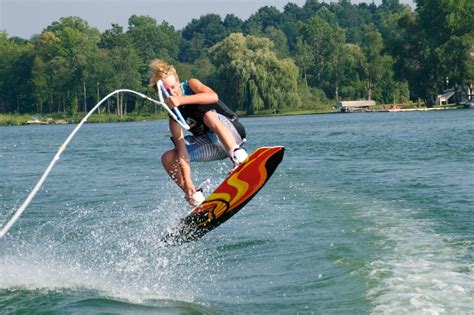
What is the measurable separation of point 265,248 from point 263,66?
59.9 metres

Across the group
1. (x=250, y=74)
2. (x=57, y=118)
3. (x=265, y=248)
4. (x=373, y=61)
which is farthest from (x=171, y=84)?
(x=57, y=118)

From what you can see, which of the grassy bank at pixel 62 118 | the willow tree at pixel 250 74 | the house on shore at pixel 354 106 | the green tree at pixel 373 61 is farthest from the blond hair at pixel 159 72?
the green tree at pixel 373 61

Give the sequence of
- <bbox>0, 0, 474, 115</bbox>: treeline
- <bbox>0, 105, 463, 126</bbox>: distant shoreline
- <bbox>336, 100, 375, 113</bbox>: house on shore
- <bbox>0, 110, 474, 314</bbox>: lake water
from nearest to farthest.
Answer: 1. <bbox>0, 110, 474, 314</bbox>: lake water
2. <bbox>0, 0, 474, 115</bbox>: treeline
3. <bbox>336, 100, 375, 113</bbox>: house on shore
4. <bbox>0, 105, 463, 126</bbox>: distant shoreline

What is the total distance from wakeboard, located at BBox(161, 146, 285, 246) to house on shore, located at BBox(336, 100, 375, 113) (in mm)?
81193

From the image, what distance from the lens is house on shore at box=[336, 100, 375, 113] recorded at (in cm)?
9076

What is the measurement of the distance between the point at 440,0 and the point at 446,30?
9.45 ft

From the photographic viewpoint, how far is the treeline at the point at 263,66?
7181 centimetres

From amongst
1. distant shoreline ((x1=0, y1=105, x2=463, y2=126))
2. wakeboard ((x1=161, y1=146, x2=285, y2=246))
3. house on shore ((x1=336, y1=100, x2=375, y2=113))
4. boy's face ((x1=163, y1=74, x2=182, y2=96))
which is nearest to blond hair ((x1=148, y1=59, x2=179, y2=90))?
boy's face ((x1=163, y1=74, x2=182, y2=96))

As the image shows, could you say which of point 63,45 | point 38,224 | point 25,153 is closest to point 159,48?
point 63,45

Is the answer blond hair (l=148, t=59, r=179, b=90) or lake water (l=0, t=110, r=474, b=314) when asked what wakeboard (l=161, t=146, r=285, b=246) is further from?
blond hair (l=148, t=59, r=179, b=90)

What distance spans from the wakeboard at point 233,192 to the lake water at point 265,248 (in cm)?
66

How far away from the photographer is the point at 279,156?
949 cm

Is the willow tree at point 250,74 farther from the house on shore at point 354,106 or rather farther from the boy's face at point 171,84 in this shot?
the boy's face at point 171,84

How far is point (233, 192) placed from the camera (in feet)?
31.4
